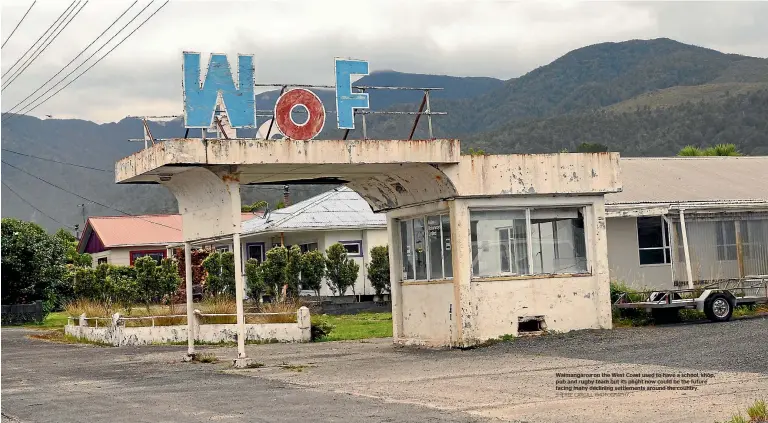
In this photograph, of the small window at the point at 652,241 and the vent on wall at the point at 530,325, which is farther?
the small window at the point at 652,241

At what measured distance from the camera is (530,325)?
70.2 feet

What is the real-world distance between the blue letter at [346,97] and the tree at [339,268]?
1901 cm

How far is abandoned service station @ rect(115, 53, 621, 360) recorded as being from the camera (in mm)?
18844

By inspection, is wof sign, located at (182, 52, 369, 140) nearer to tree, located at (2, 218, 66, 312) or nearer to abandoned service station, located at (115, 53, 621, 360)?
abandoned service station, located at (115, 53, 621, 360)

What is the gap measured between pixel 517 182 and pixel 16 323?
24329 mm

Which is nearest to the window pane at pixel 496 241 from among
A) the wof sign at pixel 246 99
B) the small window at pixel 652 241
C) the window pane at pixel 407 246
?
the window pane at pixel 407 246

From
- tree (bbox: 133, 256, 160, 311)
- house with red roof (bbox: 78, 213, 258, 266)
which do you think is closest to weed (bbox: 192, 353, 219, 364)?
tree (bbox: 133, 256, 160, 311)

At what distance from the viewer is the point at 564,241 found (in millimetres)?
21891

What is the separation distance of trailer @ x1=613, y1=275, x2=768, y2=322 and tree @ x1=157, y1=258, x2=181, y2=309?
18.5m

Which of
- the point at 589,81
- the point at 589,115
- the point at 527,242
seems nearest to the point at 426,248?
the point at 527,242

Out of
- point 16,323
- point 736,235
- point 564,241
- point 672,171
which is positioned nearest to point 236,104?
point 564,241

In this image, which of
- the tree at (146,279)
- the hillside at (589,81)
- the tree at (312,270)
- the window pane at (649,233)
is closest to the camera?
the window pane at (649,233)

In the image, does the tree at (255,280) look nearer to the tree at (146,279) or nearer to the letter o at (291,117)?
the tree at (146,279)

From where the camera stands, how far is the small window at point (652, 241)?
91.3 feet
